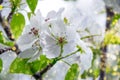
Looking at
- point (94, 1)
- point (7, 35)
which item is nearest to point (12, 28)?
point (7, 35)

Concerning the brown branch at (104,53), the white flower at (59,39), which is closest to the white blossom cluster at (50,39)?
the white flower at (59,39)

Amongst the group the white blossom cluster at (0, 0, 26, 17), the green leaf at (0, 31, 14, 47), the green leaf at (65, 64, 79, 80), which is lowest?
the green leaf at (65, 64, 79, 80)

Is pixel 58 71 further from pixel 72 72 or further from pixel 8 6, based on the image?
pixel 8 6

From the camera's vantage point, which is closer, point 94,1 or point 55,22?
point 55,22

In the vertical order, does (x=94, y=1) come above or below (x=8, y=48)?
below

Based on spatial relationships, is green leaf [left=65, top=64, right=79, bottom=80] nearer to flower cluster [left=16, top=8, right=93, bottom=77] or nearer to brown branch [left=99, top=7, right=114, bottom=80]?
flower cluster [left=16, top=8, right=93, bottom=77]

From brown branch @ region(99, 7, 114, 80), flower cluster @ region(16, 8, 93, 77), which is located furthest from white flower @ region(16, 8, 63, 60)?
brown branch @ region(99, 7, 114, 80)

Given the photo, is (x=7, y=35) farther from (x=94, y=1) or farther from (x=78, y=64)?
(x=94, y=1)
